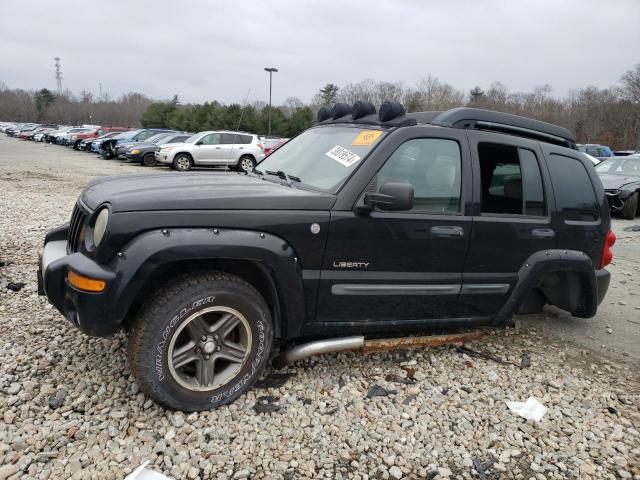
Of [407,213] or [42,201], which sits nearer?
[407,213]

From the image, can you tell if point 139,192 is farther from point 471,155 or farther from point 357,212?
point 471,155

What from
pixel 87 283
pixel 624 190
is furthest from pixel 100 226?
pixel 624 190

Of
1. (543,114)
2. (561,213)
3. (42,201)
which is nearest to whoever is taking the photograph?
(561,213)

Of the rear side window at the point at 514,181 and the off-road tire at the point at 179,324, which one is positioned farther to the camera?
the rear side window at the point at 514,181

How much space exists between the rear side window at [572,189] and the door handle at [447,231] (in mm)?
1064

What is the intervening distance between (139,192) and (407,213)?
168 centimetres

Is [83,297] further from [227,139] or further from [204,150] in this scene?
[227,139]

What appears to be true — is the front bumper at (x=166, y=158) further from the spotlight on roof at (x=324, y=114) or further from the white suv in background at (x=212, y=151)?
the spotlight on roof at (x=324, y=114)

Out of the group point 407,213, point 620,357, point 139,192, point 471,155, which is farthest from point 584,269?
point 139,192

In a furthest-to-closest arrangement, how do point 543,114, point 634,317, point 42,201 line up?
point 543,114 < point 42,201 < point 634,317

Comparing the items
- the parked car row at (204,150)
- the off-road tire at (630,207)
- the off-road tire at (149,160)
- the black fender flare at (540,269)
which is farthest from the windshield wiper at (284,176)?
the off-road tire at (149,160)

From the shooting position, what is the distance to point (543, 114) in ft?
210

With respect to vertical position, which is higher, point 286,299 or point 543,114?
point 543,114

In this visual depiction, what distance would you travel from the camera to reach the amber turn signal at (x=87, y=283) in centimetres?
244
